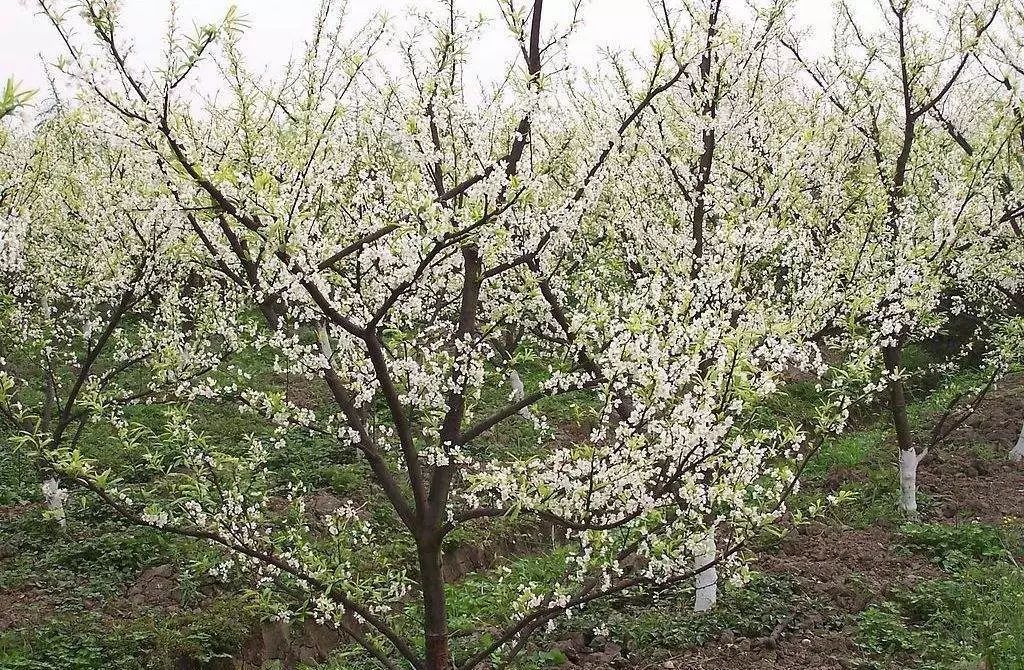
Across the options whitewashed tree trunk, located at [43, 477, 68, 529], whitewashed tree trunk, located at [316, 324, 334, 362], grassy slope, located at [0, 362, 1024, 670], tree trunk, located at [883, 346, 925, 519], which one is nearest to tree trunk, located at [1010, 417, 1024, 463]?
grassy slope, located at [0, 362, 1024, 670]

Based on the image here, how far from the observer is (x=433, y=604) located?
5152 millimetres

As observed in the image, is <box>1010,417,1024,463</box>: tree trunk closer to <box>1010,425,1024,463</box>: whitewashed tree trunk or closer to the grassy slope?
<box>1010,425,1024,463</box>: whitewashed tree trunk

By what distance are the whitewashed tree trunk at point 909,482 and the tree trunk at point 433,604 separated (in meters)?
7.66

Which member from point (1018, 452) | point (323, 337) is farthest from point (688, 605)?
point (1018, 452)

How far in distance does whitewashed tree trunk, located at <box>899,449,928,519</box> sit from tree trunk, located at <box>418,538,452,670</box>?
302 inches

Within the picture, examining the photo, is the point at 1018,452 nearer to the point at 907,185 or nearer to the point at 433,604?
the point at 907,185

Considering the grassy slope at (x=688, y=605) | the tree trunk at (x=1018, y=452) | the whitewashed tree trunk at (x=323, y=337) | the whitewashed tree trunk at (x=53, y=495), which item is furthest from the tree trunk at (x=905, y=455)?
the whitewashed tree trunk at (x=53, y=495)

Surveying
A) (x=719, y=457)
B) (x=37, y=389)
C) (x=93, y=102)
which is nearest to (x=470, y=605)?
(x=719, y=457)

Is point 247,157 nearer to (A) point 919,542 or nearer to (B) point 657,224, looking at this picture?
(B) point 657,224

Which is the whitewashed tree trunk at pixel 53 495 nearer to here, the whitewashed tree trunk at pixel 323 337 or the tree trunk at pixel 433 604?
the whitewashed tree trunk at pixel 323 337

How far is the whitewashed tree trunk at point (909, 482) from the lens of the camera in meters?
10.2

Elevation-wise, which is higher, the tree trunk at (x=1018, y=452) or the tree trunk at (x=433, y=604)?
the tree trunk at (x=1018, y=452)

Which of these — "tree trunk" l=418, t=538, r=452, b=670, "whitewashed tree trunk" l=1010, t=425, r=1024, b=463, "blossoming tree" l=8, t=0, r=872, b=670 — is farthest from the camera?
"whitewashed tree trunk" l=1010, t=425, r=1024, b=463

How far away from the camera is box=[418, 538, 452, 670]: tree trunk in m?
5.14
